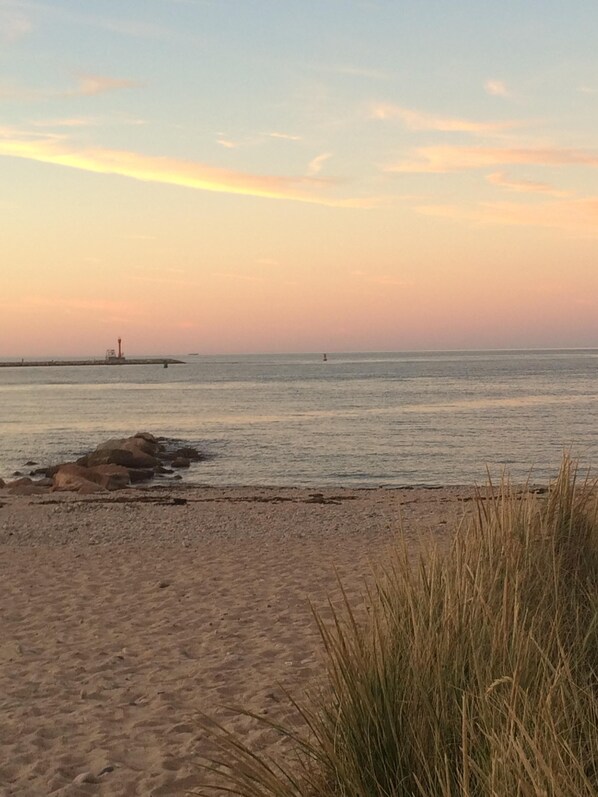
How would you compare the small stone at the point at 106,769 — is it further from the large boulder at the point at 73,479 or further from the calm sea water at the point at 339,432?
the large boulder at the point at 73,479

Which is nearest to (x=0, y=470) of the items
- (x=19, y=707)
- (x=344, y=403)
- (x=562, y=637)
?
(x=19, y=707)

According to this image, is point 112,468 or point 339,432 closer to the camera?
point 112,468

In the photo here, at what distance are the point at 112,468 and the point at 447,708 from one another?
80.4 ft

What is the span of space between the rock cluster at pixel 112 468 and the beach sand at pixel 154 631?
22.2 feet

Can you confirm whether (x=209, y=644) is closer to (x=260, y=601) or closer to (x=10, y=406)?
(x=260, y=601)

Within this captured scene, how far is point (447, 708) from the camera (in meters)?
3.61

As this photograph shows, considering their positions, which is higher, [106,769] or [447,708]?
[447,708]

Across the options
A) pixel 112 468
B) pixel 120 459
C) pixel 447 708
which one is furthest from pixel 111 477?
pixel 447 708

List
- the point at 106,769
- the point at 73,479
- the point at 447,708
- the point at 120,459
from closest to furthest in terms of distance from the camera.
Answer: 1. the point at 447,708
2. the point at 106,769
3. the point at 73,479
4. the point at 120,459

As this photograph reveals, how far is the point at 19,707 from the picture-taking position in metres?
6.43

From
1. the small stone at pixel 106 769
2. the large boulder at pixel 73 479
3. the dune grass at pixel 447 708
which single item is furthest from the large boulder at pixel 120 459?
the dune grass at pixel 447 708

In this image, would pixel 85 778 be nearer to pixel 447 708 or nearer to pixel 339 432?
pixel 447 708

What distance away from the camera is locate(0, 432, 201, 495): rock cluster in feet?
78.7

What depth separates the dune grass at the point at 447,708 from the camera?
9.48ft
